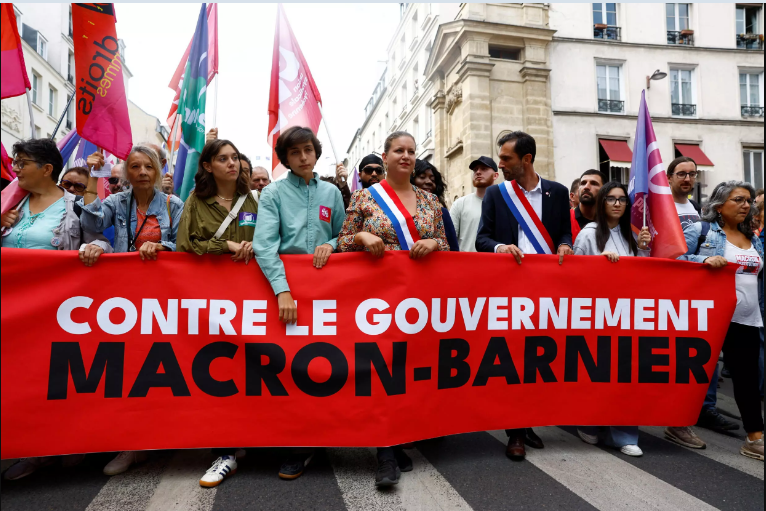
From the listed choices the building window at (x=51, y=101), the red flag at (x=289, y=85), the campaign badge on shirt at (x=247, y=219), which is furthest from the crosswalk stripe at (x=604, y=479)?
the building window at (x=51, y=101)

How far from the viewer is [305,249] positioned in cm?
329

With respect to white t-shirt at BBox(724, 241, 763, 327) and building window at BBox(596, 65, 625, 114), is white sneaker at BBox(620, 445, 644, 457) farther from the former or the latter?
building window at BBox(596, 65, 625, 114)

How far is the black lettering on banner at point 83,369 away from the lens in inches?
118

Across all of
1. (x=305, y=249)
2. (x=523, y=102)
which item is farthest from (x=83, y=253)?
(x=523, y=102)

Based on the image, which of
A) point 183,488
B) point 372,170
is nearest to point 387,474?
point 183,488

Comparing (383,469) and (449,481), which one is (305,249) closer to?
(383,469)

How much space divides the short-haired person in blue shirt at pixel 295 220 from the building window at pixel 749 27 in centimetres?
2544

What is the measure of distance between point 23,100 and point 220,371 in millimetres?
29360

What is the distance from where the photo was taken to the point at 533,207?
3811mm

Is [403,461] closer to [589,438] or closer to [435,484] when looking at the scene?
[435,484]

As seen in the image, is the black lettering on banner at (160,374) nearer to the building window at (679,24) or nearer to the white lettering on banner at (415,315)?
the white lettering on banner at (415,315)

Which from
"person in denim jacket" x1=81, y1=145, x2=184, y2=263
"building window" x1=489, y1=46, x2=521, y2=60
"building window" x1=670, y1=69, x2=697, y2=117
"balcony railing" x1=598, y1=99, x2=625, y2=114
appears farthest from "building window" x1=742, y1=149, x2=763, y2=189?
"person in denim jacket" x1=81, y1=145, x2=184, y2=263

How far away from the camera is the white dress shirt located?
3771mm

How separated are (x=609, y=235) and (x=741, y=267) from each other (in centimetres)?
A: 100
